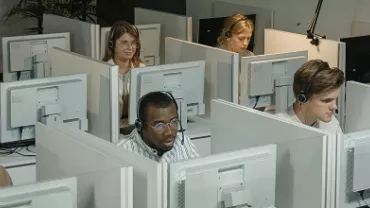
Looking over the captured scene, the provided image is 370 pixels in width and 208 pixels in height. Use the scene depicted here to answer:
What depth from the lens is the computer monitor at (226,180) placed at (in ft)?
7.66

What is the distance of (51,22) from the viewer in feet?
20.5

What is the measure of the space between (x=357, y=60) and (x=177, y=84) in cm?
133

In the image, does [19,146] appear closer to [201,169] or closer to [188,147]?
[188,147]

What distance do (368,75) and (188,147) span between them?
210 centimetres

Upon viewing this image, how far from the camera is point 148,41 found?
580 cm

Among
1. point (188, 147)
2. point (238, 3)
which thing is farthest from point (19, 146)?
point (238, 3)

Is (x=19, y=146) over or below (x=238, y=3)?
below

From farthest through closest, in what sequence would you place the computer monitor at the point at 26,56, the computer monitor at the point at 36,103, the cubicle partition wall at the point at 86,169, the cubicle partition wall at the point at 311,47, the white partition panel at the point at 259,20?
the white partition panel at the point at 259,20
the computer monitor at the point at 26,56
the cubicle partition wall at the point at 311,47
the computer monitor at the point at 36,103
the cubicle partition wall at the point at 86,169

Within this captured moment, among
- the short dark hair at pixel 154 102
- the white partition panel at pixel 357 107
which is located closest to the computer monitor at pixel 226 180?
the short dark hair at pixel 154 102

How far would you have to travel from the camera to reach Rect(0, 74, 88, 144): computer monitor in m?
3.99

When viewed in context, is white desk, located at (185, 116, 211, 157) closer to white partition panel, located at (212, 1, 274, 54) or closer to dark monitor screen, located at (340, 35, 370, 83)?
dark monitor screen, located at (340, 35, 370, 83)

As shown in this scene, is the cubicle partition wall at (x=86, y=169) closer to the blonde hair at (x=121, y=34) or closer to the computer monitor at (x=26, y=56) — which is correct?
the blonde hair at (x=121, y=34)

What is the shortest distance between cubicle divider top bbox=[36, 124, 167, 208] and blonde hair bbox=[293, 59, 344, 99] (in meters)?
1.09

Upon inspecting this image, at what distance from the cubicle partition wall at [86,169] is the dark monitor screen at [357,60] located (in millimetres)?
2737
